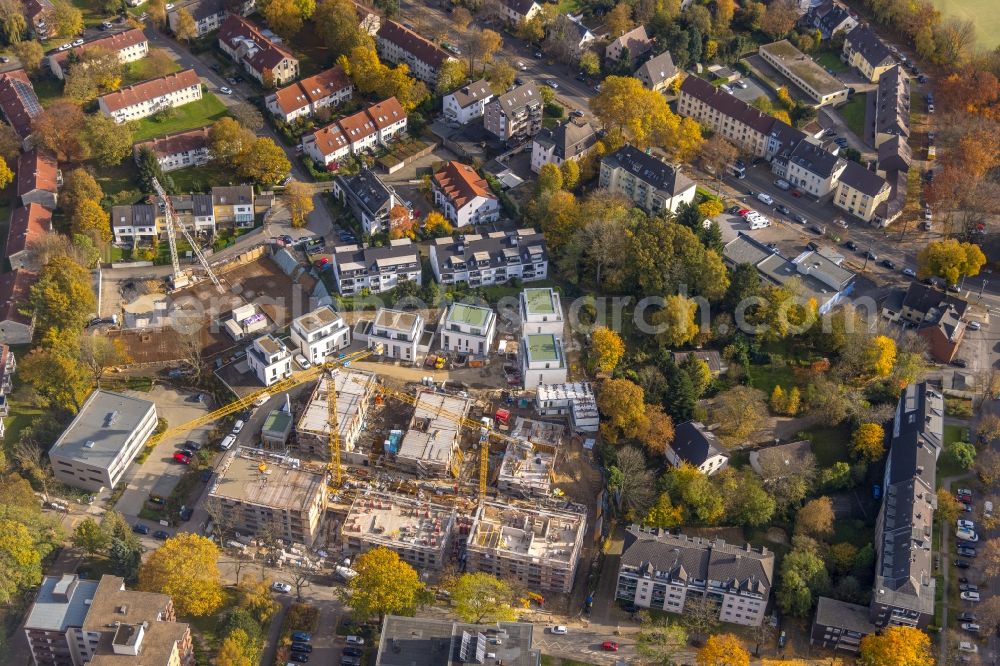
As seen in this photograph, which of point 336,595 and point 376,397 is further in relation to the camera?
point 376,397

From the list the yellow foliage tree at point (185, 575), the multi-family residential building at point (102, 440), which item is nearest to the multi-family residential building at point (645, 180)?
the multi-family residential building at point (102, 440)

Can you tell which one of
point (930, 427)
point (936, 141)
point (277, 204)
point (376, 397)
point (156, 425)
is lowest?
point (156, 425)

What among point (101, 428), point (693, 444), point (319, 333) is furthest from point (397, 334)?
point (693, 444)

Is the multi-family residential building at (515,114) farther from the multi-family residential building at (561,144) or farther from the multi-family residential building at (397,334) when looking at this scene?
the multi-family residential building at (397,334)

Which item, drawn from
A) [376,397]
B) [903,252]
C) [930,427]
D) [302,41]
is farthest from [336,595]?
[302,41]

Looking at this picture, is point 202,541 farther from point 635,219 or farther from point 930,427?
point 930,427

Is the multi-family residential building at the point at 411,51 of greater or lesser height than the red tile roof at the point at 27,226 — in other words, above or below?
above
